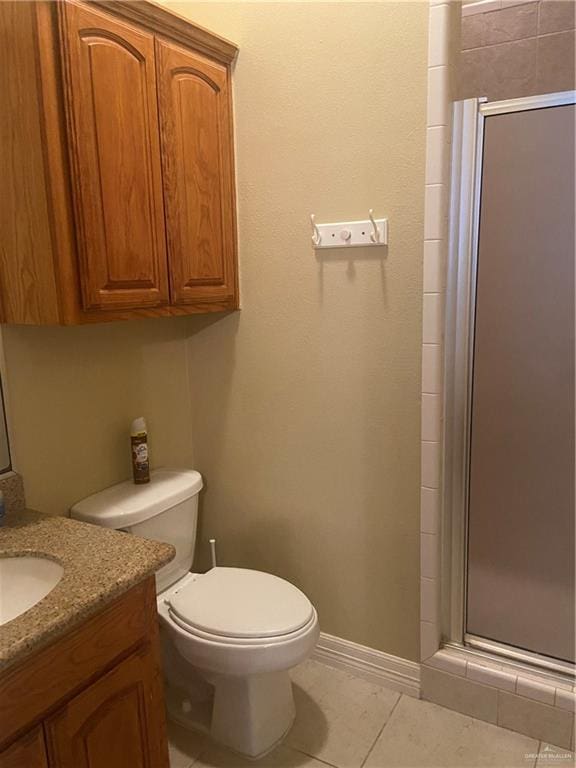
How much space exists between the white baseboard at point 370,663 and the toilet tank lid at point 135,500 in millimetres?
764

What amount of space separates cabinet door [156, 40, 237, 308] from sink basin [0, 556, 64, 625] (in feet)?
2.66

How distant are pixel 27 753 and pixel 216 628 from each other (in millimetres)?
597

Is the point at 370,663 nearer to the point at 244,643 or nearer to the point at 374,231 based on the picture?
the point at 244,643

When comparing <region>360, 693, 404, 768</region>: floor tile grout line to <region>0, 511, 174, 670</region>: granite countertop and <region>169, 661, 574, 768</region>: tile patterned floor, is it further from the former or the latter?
<region>0, 511, 174, 670</region>: granite countertop

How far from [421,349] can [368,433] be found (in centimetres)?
33

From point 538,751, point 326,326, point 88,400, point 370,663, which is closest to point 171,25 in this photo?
point 326,326

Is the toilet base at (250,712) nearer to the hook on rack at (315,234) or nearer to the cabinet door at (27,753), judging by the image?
the cabinet door at (27,753)

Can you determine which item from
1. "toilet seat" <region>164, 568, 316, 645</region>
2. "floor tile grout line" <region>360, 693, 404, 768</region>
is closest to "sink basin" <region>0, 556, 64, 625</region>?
"toilet seat" <region>164, 568, 316, 645</region>

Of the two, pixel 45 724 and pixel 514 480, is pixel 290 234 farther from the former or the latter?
pixel 45 724

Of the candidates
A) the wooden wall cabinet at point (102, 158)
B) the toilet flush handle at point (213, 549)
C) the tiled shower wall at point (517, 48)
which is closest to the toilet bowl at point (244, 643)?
the toilet flush handle at point (213, 549)

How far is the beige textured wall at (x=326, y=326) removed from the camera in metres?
1.63

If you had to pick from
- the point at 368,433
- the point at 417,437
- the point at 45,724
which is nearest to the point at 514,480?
the point at 417,437

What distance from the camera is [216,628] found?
5.12 ft

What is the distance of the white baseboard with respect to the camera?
1889 millimetres
